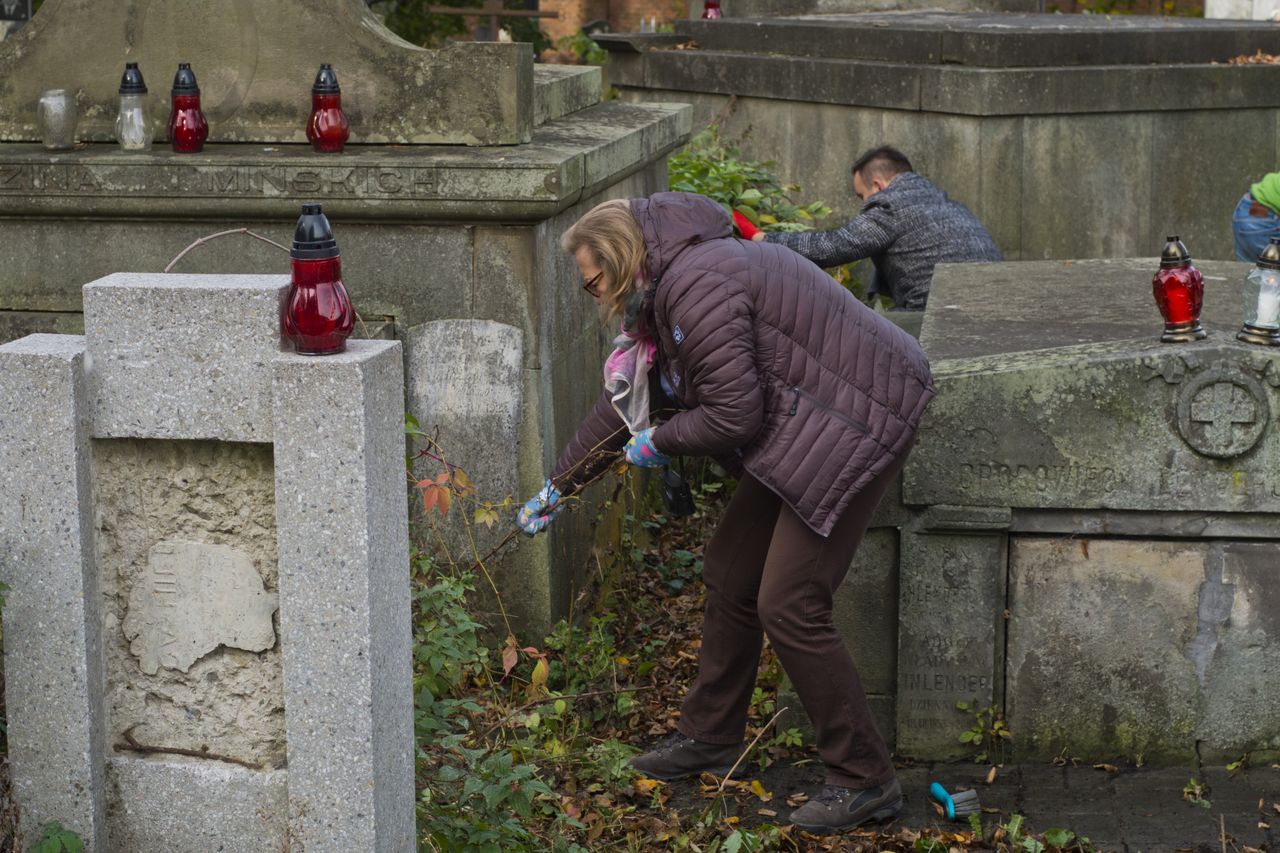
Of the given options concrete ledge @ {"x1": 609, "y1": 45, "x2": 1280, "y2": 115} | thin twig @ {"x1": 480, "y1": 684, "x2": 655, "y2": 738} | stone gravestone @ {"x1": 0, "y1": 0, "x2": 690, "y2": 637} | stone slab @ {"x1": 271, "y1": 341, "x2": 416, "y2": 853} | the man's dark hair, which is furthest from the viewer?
concrete ledge @ {"x1": 609, "y1": 45, "x2": 1280, "y2": 115}

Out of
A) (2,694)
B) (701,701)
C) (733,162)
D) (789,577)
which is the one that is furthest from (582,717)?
(733,162)

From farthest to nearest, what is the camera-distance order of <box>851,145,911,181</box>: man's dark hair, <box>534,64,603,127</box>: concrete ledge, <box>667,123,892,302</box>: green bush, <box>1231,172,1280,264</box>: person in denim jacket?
<box>667,123,892,302</box>: green bush → <box>851,145,911,181</box>: man's dark hair → <box>1231,172,1280,264</box>: person in denim jacket → <box>534,64,603,127</box>: concrete ledge

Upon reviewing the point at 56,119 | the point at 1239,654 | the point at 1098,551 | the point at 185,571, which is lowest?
the point at 1239,654

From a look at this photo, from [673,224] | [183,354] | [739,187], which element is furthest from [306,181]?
[739,187]

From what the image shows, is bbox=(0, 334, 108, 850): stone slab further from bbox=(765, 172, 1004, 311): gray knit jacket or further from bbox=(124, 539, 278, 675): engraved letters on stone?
bbox=(765, 172, 1004, 311): gray knit jacket

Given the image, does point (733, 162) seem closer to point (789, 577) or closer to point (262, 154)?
point (262, 154)

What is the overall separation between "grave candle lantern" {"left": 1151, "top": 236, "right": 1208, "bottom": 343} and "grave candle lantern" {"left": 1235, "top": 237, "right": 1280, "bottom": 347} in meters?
0.13

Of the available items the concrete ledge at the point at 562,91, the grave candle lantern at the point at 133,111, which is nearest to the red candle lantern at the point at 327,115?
the grave candle lantern at the point at 133,111

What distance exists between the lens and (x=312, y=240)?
10.4 feet

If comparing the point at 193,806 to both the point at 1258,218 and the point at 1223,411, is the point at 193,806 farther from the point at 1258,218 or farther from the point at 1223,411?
the point at 1258,218

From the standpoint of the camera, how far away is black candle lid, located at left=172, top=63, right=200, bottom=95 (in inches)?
207

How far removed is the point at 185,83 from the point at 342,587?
2.63 m

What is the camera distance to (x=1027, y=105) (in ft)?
29.5

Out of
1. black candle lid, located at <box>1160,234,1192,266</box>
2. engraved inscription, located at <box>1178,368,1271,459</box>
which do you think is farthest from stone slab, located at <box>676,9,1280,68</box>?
engraved inscription, located at <box>1178,368,1271,459</box>
